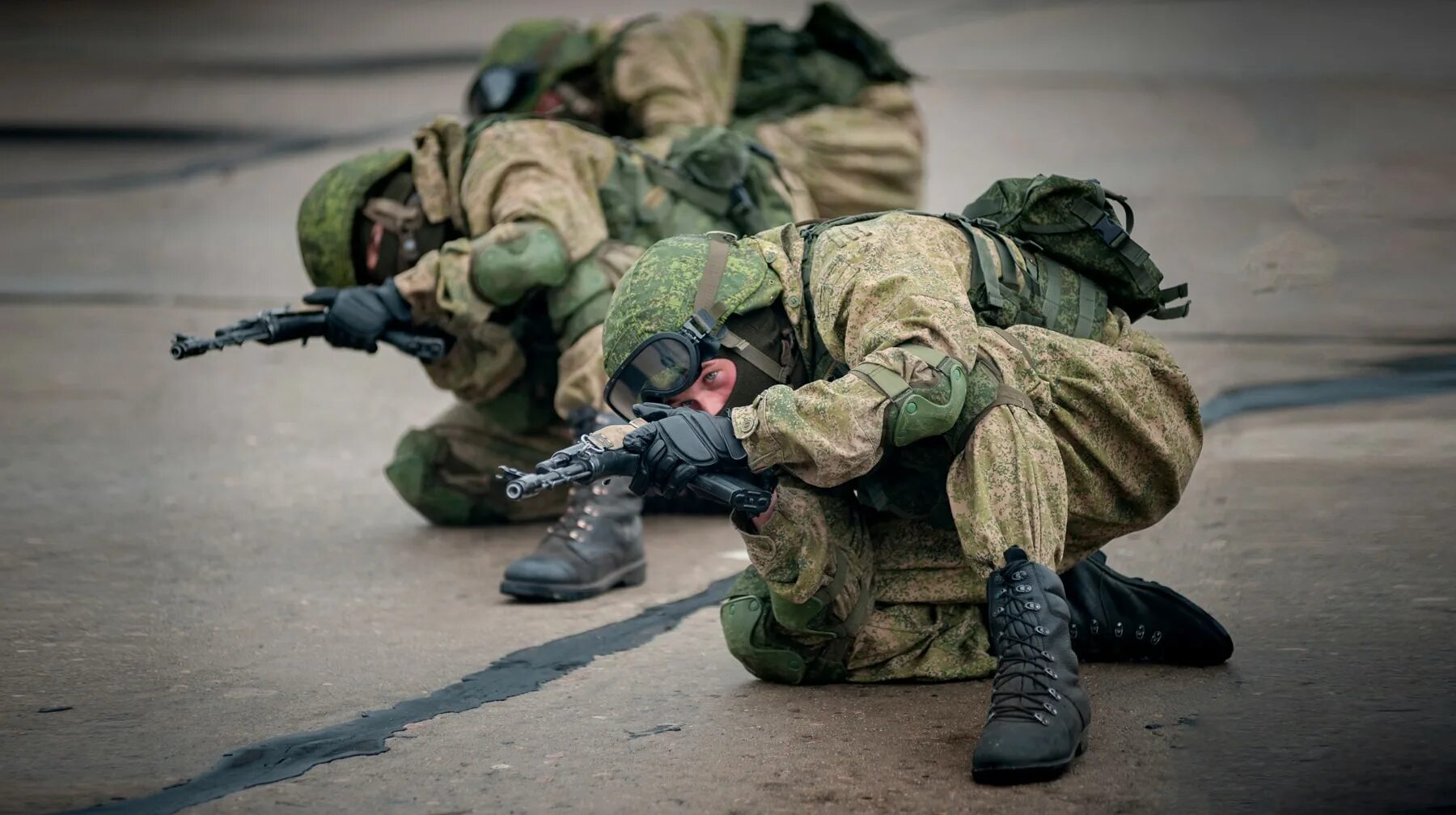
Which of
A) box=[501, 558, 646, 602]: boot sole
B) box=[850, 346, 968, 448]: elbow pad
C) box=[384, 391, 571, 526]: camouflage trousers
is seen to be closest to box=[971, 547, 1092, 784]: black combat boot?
box=[850, 346, 968, 448]: elbow pad

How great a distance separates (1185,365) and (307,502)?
3005mm

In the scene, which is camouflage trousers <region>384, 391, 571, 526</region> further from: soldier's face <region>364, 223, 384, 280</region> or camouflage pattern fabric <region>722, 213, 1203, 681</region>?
camouflage pattern fabric <region>722, 213, 1203, 681</region>

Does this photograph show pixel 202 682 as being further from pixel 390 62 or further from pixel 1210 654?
pixel 390 62

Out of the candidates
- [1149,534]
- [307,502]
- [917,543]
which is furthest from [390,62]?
[917,543]

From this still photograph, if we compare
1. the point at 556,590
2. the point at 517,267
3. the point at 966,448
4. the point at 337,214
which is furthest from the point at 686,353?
the point at 337,214

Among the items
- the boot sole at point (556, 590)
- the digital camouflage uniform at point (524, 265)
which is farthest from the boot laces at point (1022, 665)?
the digital camouflage uniform at point (524, 265)

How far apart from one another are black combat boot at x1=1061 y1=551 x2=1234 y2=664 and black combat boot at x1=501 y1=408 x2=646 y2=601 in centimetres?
128

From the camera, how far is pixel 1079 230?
3.11 m

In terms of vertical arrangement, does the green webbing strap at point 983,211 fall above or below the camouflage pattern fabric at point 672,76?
below

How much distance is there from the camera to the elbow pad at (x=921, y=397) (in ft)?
8.65

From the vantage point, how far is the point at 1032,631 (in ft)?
8.46

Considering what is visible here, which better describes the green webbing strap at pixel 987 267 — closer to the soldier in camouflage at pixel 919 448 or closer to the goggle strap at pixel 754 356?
the soldier in camouflage at pixel 919 448

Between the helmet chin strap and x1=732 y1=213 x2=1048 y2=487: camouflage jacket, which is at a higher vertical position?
the helmet chin strap

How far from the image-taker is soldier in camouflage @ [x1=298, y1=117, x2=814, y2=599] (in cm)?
415
